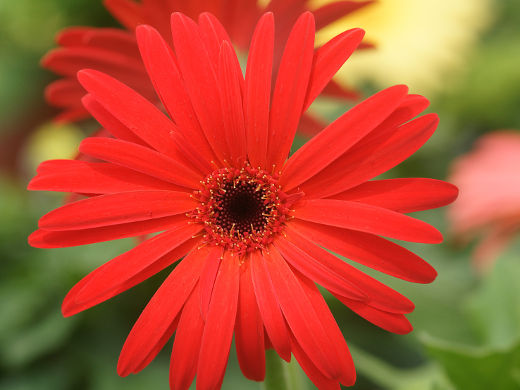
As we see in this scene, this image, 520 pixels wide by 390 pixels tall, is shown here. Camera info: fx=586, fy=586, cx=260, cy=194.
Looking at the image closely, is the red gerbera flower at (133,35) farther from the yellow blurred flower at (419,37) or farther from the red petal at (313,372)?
the yellow blurred flower at (419,37)

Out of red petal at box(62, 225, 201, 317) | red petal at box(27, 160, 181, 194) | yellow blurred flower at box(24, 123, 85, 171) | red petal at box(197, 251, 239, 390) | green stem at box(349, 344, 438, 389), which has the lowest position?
green stem at box(349, 344, 438, 389)

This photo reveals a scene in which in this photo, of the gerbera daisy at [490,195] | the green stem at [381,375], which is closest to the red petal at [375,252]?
the green stem at [381,375]

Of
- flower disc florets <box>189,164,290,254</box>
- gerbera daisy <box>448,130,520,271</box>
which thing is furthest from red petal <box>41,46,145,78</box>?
gerbera daisy <box>448,130,520,271</box>

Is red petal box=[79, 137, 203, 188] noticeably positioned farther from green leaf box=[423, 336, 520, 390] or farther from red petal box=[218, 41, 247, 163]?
green leaf box=[423, 336, 520, 390]

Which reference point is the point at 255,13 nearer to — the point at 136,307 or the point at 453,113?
the point at 136,307

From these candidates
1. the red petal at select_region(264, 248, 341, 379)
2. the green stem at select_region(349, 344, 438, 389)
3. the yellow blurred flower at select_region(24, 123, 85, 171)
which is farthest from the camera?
the yellow blurred flower at select_region(24, 123, 85, 171)

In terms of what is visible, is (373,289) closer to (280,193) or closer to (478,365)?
(280,193)
